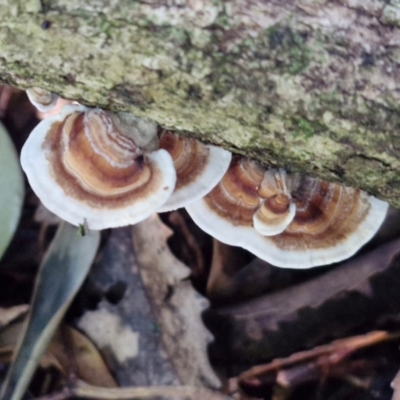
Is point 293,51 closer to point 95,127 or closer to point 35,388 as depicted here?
point 95,127

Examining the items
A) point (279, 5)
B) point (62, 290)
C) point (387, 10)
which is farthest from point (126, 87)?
point (62, 290)

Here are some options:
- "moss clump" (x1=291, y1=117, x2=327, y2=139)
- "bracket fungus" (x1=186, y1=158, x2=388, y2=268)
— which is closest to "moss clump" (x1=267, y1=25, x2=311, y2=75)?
"moss clump" (x1=291, y1=117, x2=327, y2=139)

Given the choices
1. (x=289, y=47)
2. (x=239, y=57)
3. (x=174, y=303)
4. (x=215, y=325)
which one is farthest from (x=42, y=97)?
(x=215, y=325)

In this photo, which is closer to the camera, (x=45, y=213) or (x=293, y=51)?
(x=293, y=51)

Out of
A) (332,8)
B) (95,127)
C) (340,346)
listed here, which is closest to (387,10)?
(332,8)

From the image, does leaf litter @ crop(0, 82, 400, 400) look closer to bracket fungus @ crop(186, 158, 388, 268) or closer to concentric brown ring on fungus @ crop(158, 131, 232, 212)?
bracket fungus @ crop(186, 158, 388, 268)

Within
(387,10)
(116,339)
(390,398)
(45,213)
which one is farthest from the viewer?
(45,213)

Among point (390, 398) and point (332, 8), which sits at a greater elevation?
point (332, 8)

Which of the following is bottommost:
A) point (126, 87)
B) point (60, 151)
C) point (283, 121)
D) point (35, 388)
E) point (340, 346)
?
point (35, 388)

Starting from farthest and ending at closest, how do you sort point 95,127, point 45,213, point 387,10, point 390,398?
point 45,213 < point 390,398 < point 95,127 < point 387,10
